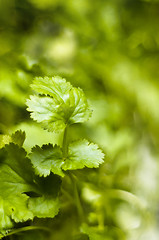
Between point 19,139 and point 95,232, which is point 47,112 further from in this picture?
point 95,232

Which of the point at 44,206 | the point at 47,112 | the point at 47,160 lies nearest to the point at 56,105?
the point at 47,112

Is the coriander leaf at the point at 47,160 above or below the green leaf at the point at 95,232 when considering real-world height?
above

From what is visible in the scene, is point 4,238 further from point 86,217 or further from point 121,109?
point 121,109

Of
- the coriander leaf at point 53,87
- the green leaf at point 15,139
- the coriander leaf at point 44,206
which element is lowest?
the coriander leaf at point 44,206

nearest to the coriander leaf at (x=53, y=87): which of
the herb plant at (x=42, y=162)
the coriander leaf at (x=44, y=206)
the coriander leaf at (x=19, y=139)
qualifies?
the herb plant at (x=42, y=162)

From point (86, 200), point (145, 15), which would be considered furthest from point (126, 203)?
point (145, 15)

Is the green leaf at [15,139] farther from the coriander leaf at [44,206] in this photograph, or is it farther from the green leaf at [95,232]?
the green leaf at [95,232]
